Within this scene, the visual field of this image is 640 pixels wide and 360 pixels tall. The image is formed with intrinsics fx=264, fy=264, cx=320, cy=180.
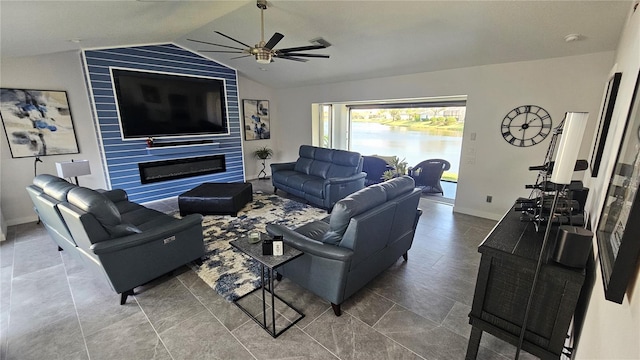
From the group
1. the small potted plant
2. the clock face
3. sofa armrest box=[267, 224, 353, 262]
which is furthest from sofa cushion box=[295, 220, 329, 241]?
the small potted plant

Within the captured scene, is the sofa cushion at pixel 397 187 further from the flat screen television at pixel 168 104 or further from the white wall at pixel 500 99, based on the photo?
the flat screen television at pixel 168 104

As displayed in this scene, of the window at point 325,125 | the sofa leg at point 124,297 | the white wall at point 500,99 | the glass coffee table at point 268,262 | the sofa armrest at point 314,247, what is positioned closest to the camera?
the glass coffee table at point 268,262

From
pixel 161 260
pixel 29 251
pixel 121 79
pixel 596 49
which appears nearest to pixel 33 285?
pixel 29 251

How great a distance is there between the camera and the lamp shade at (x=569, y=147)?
122cm

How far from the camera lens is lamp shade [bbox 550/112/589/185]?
122cm

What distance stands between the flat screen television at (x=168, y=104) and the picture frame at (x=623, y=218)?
6.10 m

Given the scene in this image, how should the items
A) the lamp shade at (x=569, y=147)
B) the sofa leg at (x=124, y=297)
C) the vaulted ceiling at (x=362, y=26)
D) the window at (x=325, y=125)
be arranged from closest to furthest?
1. the lamp shade at (x=569, y=147)
2. the sofa leg at (x=124, y=297)
3. the vaulted ceiling at (x=362, y=26)
4. the window at (x=325, y=125)

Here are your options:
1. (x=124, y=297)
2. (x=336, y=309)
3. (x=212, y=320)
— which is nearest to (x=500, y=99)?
(x=336, y=309)

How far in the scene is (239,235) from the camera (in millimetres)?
3730

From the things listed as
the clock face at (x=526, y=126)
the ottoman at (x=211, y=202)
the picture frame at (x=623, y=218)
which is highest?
the clock face at (x=526, y=126)

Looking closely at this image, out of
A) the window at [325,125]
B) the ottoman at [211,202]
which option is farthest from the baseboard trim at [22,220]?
the window at [325,125]

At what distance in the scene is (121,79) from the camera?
15.3 ft

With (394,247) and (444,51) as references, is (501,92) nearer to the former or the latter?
(444,51)

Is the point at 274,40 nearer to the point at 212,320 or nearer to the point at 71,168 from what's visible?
the point at 212,320
